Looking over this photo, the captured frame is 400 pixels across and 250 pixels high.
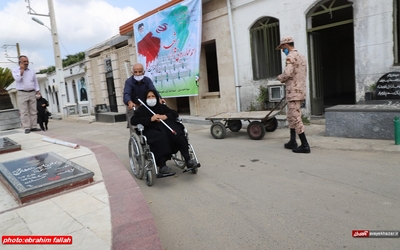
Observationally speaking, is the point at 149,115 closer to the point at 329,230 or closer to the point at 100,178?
the point at 100,178

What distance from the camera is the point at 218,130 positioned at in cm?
709

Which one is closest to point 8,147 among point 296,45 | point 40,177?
point 40,177

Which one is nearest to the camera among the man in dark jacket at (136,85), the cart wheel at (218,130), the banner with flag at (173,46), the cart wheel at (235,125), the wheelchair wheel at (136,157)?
the wheelchair wheel at (136,157)

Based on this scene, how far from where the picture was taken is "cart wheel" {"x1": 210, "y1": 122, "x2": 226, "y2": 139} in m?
7.02

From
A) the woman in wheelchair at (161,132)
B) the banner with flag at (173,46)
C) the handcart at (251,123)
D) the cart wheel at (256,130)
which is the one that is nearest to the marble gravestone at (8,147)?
the woman in wheelchair at (161,132)

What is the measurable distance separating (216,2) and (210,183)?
7.73 metres

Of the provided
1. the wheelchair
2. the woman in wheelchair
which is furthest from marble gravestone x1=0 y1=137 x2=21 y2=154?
the woman in wheelchair

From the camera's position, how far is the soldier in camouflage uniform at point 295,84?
512 cm

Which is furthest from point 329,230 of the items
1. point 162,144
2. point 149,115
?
point 149,115

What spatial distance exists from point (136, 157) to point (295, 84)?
3.04 metres

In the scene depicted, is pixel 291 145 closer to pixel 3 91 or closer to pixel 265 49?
pixel 265 49

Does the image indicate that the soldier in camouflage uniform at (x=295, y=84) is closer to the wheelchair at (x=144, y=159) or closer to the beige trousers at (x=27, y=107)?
the wheelchair at (x=144, y=159)

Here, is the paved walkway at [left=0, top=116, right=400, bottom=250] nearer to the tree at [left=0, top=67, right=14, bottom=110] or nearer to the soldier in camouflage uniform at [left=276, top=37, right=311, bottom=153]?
the soldier in camouflage uniform at [left=276, top=37, right=311, bottom=153]

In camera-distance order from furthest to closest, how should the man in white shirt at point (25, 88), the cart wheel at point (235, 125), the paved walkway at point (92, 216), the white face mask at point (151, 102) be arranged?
the man in white shirt at point (25, 88) → the cart wheel at point (235, 125) → the white face mask at point (151, 102) → the paved walkway at point (92, 216)
